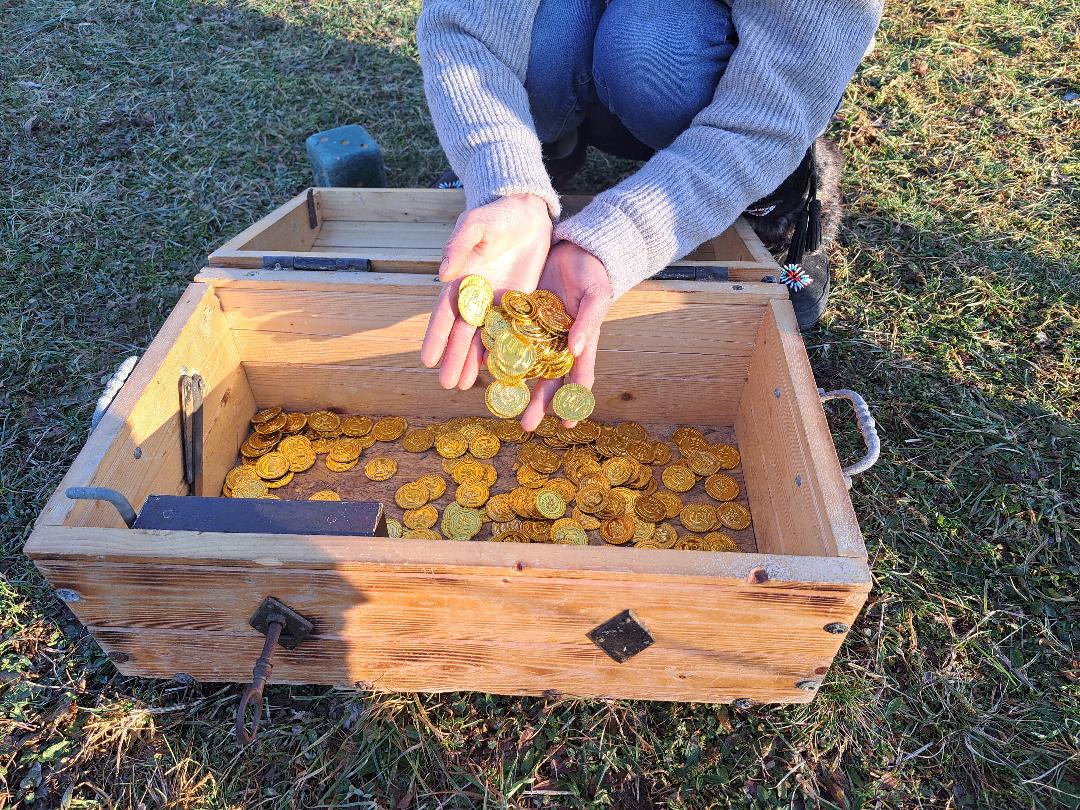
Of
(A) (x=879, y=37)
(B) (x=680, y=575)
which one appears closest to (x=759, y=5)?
(B) (x=680, y=575)

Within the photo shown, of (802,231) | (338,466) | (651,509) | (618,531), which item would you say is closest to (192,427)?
(338,466)

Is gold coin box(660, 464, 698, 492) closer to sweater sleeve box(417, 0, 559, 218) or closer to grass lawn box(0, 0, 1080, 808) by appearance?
grass lawn box(0, 0, 1080, 808)

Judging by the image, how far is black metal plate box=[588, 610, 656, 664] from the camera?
167 cm

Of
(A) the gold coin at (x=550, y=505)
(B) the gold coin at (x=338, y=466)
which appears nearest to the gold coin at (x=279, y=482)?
(B) the gold coin at (x=338, y=466)

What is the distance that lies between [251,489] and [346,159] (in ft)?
5.94

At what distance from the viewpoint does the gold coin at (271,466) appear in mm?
2451

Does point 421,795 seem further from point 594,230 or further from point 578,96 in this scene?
point 578,96

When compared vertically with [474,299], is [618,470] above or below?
below

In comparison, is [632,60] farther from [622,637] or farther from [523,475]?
[622,637]

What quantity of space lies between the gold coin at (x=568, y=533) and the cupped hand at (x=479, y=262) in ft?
1.85

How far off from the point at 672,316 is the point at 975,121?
9.04 ft

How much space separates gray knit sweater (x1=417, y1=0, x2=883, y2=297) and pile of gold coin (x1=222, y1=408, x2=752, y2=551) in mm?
699

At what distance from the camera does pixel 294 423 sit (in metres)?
2.64

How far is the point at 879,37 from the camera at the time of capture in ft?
14.3
